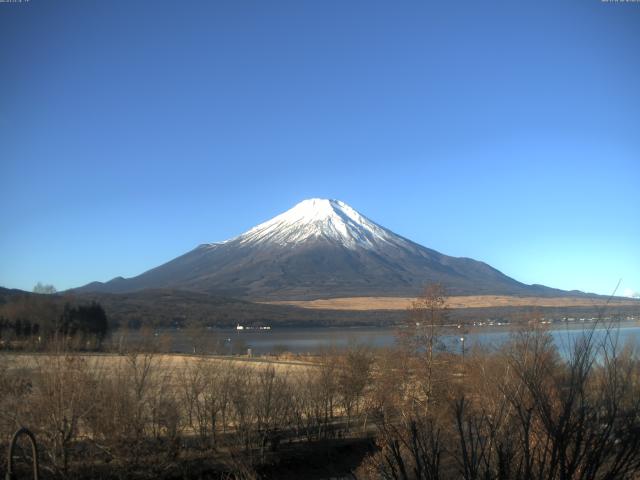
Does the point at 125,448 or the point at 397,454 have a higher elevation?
the point at 397,454

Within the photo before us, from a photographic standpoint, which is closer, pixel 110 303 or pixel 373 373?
pixel 373 373

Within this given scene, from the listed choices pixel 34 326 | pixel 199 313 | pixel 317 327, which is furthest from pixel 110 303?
pixel 34 326

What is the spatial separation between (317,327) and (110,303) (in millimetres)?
44836

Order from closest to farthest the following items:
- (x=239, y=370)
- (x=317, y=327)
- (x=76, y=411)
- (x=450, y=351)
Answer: (x=76, y=411) < (x=239, y=370) < (x=450, y=351) < (x=317, y=327)

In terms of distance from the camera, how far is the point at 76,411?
15.1 meters

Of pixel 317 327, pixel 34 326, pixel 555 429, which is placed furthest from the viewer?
pixel 317 327

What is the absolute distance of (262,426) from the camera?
21156 mm

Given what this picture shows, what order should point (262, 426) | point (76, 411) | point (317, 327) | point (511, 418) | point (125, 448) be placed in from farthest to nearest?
point (317, 327) < point (262, 426) < point (125, 448) < point (76, 411) < point (511, 418)

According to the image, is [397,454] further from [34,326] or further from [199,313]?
[199,313]

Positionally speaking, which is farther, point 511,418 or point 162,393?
point 162,393

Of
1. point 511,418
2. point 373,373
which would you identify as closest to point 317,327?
point 373,373

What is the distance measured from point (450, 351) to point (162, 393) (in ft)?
40.5

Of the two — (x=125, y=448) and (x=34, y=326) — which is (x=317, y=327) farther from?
(x=125, y=448)

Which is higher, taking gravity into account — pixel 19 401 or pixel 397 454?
pixel 397 454
